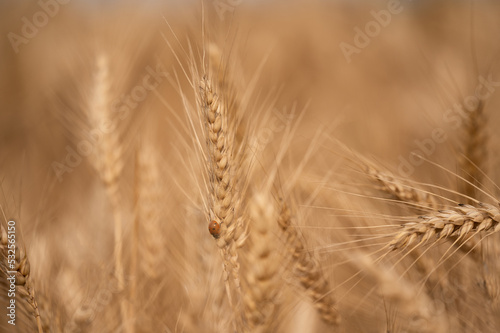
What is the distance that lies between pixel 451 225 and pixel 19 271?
0.86 metres

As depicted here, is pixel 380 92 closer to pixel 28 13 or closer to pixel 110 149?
pixel 110 149

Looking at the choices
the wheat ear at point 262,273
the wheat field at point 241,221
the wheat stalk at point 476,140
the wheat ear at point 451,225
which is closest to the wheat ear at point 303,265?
the wheat field at point 241,221

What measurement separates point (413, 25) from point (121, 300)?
411 cm

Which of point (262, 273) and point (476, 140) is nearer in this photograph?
point (262, 273)

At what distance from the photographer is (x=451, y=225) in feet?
2.19

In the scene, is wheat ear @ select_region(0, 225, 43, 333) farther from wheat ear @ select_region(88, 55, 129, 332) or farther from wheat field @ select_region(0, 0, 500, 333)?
wheat ear @ select_region(88, 55, 129, 332)

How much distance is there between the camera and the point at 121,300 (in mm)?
1082

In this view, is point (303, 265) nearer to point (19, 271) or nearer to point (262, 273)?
point (262, 273)

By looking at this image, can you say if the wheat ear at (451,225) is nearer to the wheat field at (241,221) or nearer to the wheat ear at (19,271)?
the wheat field at (241,221)

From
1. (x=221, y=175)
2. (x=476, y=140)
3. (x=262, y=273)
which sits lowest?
(x=476, y=140)

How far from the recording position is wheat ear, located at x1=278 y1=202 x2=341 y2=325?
0.87m

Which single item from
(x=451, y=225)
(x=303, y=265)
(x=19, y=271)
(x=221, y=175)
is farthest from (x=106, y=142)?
(x=451, y=225)

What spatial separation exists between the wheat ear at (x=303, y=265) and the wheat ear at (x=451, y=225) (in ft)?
0.78

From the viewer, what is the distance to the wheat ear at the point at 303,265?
0.87 m
